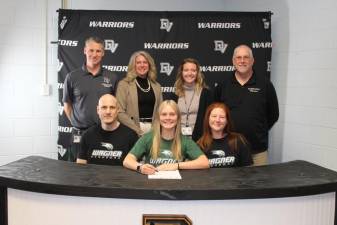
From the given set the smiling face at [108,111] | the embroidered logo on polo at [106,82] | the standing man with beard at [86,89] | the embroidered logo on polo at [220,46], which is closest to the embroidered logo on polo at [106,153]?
the smiling face at [108,111]

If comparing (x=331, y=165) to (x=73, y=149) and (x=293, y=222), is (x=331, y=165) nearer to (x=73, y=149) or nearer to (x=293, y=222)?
(x=293, y=222)

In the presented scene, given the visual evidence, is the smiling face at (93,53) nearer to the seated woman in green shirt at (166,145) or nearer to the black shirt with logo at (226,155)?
the seated woman in green shirt at (166,145)

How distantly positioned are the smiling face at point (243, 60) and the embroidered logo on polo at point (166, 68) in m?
0.65

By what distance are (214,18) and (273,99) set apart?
3.32 feet

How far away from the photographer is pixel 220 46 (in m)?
3.73

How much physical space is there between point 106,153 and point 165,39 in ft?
4.82

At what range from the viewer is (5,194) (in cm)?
203

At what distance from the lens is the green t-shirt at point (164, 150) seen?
253cm

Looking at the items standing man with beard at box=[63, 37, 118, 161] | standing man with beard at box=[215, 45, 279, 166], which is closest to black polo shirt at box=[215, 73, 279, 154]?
standing man with beard at box=[215, 45, 279, 166]

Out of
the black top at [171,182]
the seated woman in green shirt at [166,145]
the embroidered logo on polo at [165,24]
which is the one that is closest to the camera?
the black top at [171,182]

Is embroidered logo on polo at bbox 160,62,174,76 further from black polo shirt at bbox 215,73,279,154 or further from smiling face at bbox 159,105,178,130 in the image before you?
smiling face at bbox 159,105,178,130

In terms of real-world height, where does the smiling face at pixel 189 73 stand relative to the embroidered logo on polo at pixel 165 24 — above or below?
below

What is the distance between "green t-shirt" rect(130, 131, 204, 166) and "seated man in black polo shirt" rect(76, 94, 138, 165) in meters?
0.27

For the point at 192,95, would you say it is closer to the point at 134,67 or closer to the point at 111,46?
the point at 134,67
